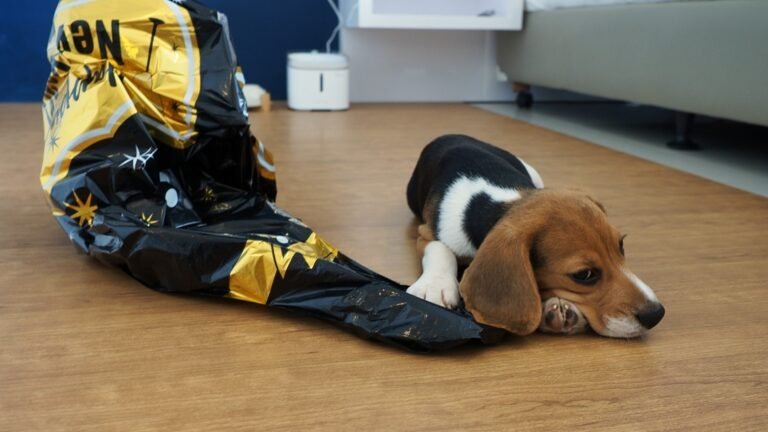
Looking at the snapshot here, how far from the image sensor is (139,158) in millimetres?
1415

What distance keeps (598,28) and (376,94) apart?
1.86 meters

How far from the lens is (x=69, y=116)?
1.43m

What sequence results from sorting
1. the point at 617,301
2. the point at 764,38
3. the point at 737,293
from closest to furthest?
the point at 617,301, the point at 737,293, the point at 764,38

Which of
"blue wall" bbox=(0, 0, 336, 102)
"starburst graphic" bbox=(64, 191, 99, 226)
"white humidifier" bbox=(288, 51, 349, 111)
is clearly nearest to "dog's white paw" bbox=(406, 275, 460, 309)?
"starburst graphic" bbox=(64, 191, 99, 226)

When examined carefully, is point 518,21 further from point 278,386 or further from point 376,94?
point 278,386

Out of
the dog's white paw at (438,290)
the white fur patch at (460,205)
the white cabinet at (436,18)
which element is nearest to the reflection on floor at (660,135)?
the white cabinet at (436,18)

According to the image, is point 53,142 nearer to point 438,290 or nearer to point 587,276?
point 438,290

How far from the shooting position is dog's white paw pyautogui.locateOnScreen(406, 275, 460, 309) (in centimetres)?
124

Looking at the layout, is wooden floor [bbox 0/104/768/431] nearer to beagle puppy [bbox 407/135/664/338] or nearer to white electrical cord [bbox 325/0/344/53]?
beagle puppy [bbox 407/135/664/338]

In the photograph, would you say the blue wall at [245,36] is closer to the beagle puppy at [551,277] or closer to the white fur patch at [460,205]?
the white fur patch at [460,205]

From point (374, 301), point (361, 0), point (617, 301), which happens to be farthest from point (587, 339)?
point (361, 0)

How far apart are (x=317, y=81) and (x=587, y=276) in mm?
3364

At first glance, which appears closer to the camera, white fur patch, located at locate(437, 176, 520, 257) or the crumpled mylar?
the crumpled mylar

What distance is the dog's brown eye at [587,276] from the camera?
45.5 inches
